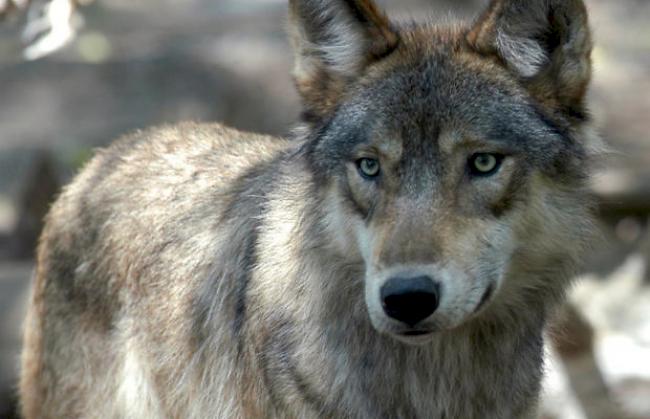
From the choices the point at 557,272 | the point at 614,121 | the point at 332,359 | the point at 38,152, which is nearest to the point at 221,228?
the point at 332,359

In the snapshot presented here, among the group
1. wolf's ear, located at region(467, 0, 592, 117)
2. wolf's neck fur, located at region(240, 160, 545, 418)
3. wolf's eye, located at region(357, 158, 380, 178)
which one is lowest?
wolf's neck fur, located at region(240, 160, 545, 418)

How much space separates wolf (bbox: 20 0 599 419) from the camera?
191 inches

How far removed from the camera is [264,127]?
11.6 meters

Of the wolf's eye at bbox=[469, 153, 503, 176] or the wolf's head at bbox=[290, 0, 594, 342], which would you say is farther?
the wolf's eye at bbox=[469, 153, 503, 176]

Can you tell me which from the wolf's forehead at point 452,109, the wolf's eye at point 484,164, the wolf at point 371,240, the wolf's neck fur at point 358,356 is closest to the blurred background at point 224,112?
the wolf at point 371,240

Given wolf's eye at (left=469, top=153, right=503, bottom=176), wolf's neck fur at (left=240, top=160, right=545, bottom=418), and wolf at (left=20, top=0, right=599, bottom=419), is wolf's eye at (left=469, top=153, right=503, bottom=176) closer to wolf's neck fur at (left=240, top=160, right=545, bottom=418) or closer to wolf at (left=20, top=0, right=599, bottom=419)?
wolf at (left=20, top=0, right=599, bottom=419)

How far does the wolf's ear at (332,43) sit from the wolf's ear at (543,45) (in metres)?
0.42

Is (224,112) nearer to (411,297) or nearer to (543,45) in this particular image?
(543,45)

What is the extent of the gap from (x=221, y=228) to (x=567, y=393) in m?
4.78

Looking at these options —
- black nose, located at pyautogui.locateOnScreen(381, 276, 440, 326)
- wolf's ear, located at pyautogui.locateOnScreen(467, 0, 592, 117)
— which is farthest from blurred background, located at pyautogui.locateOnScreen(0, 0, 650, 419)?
black nose, located at pyautogui.locateOnScreen(381, 276, 440, 326)

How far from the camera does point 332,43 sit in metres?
5.41

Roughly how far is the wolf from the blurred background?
3.13 meters

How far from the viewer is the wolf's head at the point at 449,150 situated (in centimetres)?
471

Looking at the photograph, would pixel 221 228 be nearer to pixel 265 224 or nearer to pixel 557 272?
pixel 265 224
